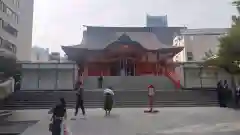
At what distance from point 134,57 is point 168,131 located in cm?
2704

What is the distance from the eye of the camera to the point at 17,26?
38.8 m

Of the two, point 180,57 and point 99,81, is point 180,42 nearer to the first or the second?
point 180,57

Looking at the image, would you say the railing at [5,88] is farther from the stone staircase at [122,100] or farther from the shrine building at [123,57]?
the shrine building at [123,57]

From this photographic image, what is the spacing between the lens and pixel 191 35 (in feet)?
145

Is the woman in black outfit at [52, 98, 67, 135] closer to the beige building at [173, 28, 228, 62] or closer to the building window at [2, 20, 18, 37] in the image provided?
the building window at [2, 20, 18, 37]

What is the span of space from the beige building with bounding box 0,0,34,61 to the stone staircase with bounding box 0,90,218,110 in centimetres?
1392

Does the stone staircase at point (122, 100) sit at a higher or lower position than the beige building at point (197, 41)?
lower

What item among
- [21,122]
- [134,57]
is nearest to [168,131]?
[21,122]

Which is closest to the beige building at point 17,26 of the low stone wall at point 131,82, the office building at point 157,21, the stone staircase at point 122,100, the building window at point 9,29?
the building window at point 9,29

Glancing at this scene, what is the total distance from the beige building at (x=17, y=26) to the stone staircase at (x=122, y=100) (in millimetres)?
13916

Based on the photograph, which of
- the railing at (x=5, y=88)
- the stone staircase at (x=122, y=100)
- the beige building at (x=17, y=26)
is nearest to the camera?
the stone staircase at (x=122, y=100)

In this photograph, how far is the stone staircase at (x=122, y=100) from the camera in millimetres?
16516

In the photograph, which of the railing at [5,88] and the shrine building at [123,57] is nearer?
the railing at [5,88]

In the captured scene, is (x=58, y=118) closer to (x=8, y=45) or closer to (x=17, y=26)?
(x=8, y=45)
